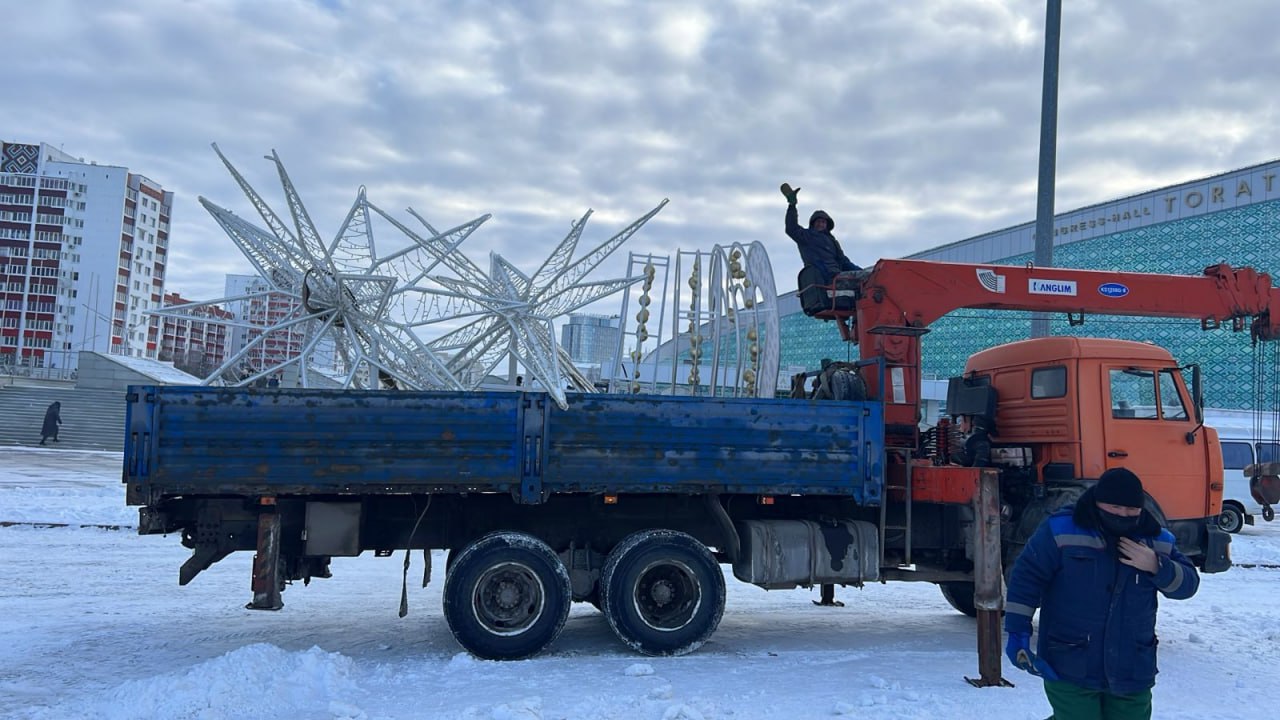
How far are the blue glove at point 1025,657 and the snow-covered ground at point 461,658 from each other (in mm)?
2202

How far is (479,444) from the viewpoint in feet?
26.3

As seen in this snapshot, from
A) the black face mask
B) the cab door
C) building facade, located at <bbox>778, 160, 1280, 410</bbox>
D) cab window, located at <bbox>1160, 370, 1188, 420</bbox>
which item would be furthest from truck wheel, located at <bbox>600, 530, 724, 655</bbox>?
building facade, located at <bbox>778, 160, 1280, 410</bbox>

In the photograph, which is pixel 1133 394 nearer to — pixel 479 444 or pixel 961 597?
pixel 961 597

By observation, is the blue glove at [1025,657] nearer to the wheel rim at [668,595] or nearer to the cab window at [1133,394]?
the wheel rim at [668,595]

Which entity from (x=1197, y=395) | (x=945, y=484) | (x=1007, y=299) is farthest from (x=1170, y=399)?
(x=945, y=484)

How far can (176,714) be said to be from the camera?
240 inches

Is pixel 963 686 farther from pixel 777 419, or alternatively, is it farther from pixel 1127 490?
pixel 1127 490

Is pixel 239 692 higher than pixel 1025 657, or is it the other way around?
pixel 1025 657

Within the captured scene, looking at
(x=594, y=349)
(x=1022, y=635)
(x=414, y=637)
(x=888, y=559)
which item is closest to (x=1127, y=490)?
(x=1022, y=635)

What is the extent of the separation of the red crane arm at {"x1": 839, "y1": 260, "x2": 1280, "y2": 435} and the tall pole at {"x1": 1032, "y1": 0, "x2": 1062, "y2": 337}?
10.5ft

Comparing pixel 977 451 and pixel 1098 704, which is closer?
pixel 1098 704

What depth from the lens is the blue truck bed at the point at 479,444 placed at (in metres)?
7.72

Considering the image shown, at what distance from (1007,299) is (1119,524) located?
20.1 ft

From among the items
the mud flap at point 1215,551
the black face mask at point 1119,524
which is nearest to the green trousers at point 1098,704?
the black face mask at point 1119,524
